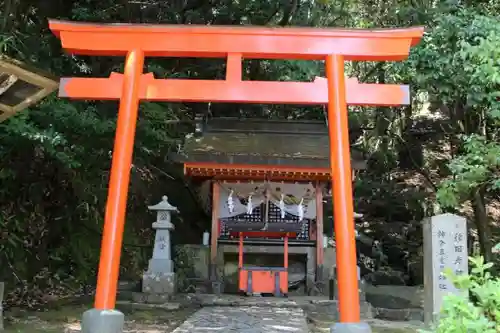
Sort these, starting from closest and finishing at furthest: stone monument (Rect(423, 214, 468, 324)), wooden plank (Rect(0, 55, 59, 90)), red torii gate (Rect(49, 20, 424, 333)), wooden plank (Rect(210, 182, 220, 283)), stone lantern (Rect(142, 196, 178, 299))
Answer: wooden plank (Rect(0, 55, 59, 90)) → red torii gate (Rect(49, 20, 424, 333)) → stone monument (Rect(423, 214, 468, 324)) → stone lantern (Rect(142, 196, 178, 299)) → wooden plank (Rect(210, 182, 220, 283))

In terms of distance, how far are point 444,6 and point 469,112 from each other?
4.40 metres

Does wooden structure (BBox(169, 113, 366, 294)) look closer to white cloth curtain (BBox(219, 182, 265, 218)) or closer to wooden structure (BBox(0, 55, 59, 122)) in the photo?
white cloth curtain (BBox(219, 182, 265, 218))

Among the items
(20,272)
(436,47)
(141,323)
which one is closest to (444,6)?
(436,47)

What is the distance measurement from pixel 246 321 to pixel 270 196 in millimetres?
4357

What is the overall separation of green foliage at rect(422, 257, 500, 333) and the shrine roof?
7.87 m

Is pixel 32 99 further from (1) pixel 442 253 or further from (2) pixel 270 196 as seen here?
(2) pixel 270 196

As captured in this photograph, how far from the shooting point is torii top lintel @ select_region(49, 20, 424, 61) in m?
5.51

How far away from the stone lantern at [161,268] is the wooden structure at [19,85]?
4348 millimetres

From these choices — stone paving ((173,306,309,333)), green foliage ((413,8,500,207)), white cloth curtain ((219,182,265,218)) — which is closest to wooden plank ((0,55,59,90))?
stone paving ((173,306,309,333))

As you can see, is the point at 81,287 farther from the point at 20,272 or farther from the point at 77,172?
the point at 77,172

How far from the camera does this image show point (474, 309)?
2404 millimetres

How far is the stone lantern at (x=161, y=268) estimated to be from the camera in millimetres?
9547

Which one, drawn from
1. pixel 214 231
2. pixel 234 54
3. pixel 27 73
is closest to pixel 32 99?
pixel 27 73

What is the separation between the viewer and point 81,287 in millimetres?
10922
